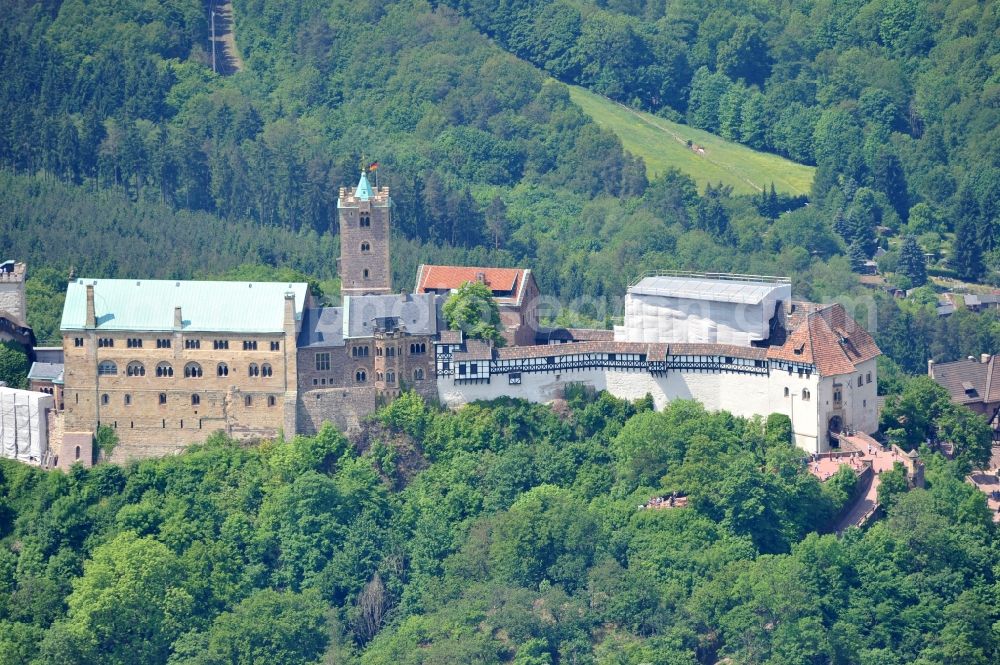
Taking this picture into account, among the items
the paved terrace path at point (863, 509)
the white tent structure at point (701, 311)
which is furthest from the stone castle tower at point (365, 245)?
the paved terrace path at point (863, 509)

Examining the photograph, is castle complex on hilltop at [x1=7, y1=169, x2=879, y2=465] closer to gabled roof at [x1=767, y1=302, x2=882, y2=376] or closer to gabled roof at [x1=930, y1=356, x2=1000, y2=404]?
gabled roof at [x1=767, y1=302, x2=882, y2=376]

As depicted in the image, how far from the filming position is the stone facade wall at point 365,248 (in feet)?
389

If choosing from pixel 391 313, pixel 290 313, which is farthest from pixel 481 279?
pixel 290 313

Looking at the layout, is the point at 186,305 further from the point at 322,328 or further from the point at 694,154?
the point at 694,154

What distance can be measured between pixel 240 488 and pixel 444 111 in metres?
75.9

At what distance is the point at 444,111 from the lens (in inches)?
7254

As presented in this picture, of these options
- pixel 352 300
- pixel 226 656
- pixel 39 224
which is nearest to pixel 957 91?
pixel 39 224

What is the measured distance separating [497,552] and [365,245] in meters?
18.2

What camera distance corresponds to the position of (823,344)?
11281cm

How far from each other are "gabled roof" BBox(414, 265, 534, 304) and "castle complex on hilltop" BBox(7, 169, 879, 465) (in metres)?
4.90

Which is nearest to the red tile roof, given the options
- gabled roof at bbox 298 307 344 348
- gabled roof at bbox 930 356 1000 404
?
gabled roof at bbox 298 307 344 348

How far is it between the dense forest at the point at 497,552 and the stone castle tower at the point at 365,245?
801cm

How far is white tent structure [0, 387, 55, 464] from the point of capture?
11425cm

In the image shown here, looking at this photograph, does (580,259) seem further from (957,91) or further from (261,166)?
(957,91)
